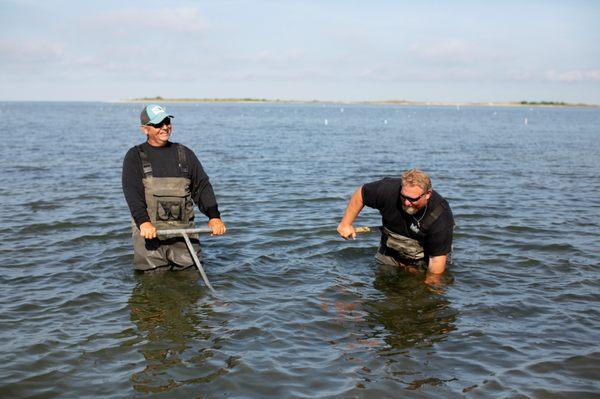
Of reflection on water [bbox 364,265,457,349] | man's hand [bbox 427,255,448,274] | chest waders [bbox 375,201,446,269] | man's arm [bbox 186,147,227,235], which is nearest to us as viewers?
reflection on water [bbox 364,265,457,349]

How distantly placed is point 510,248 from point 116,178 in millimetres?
13084

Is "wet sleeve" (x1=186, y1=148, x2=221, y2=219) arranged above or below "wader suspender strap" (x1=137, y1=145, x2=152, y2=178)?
below

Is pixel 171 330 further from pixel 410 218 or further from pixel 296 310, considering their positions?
pixel 410 218

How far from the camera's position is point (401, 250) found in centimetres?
884

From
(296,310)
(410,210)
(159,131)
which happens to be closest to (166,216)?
(159,131)

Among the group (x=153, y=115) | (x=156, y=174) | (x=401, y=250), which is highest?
(x=153, y=115)

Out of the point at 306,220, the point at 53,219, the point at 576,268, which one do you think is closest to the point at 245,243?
the point at 306,220

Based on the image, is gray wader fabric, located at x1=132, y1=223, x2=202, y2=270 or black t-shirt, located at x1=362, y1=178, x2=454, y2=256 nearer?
black t-shirt, located at x1=362, y1=178, x2=454, y2=256

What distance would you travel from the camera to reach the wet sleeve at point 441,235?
8000 mm

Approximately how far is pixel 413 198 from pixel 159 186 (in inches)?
129

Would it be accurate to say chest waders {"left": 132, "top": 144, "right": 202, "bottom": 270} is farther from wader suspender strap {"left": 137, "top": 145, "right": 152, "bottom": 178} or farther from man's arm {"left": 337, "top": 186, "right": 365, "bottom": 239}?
man's arm {"left": 337, "top": 186, "right": 365, "bottom": 239}

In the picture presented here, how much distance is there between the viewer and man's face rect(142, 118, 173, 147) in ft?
24.9

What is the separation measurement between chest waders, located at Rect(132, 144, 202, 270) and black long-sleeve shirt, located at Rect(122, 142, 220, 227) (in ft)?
0.18

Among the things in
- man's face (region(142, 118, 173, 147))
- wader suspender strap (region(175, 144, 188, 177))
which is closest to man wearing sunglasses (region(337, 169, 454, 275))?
wader suspender strap (region(175, 144, 188, 177))
